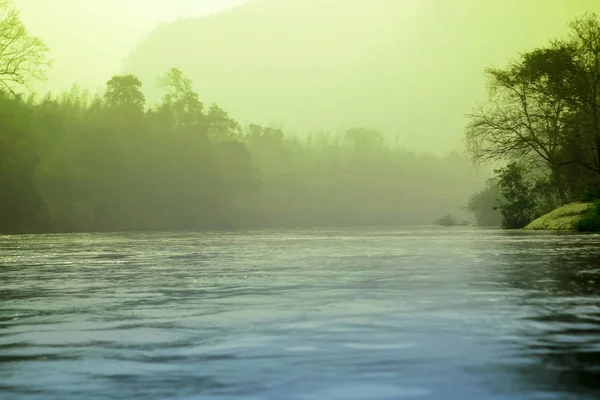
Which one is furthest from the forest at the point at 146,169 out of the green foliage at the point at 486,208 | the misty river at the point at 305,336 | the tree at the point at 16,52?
the misty river at the point at 305,336

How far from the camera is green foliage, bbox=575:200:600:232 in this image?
33.5m

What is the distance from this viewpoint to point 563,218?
38250 millimetres

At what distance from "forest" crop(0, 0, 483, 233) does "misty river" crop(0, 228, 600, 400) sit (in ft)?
128

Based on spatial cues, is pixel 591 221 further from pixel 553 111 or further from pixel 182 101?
pixel 182 101

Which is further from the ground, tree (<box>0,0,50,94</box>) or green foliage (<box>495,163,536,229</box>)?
tree (<box>0,0,50,94</box>)

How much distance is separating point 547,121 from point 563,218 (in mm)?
6424

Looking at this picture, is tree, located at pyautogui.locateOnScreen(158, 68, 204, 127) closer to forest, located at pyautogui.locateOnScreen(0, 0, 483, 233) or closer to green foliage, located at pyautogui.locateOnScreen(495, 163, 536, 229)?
forest, located at pyautogui.locateOnScreen(0, 0, 483, 233)

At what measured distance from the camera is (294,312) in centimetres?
741

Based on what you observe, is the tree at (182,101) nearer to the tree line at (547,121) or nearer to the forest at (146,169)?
the forest at (146,169)

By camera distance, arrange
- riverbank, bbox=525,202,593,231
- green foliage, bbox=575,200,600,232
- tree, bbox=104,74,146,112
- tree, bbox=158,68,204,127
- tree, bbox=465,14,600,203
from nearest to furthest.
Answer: green foliage, bbox=575,200,600,232
riverbank, bbox=525,202,593,231
tree, bbox=465,14,600,203
tree, bbox=104,74,146,112
tree, bbox=158,68,204,127

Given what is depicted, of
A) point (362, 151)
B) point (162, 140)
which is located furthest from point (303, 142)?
point (162, 140)

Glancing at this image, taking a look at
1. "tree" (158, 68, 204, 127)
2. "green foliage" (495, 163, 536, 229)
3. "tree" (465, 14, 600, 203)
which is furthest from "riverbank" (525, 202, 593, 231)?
"tree" (158, 68, 204, 127)

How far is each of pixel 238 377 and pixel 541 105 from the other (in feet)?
134

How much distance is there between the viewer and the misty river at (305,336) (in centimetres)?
420
